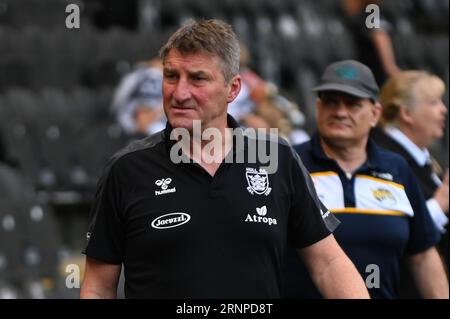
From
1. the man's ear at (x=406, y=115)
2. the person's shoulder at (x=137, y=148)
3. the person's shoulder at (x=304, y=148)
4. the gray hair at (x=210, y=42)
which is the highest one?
the gray hair at (x=210, y=42)

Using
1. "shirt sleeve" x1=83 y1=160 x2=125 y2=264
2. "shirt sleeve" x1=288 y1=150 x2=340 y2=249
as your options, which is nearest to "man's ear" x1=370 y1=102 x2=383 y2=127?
"shirt sleeve" x1=288 y1=150 x2=340 y2=249

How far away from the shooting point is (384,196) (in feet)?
18.2

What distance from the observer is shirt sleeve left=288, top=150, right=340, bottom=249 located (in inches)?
169

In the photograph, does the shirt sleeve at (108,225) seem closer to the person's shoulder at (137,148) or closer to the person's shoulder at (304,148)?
the person's shoulder at (137,148)

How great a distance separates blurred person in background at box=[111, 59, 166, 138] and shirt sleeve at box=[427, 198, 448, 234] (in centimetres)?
359

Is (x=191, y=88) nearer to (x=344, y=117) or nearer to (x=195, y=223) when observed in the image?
(x=195, y=223)

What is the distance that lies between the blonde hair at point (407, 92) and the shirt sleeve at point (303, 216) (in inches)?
90.0

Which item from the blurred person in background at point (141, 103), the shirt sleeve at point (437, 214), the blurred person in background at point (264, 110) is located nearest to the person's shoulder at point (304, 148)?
the shirt sleeve at point (437, 214)

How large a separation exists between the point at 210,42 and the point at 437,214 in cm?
244

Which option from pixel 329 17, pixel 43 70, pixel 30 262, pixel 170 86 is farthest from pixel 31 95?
pixel 170 86

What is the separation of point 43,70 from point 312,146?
18.7 ft

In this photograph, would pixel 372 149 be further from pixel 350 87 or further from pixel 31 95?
pixel 31 95

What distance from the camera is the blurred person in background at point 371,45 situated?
28.9 feet

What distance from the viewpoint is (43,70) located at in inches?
429
